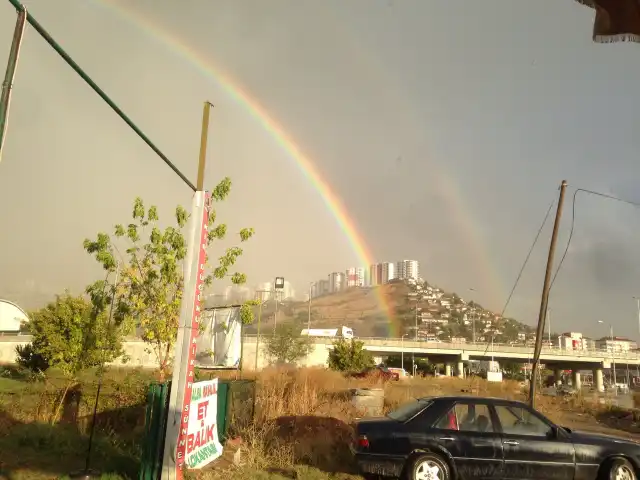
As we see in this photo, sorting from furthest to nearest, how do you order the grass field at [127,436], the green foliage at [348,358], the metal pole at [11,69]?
the green foliage at [348,358], the grass field at [127,436], the metal pole at [11,69]

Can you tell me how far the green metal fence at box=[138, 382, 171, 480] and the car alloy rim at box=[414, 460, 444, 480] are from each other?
4.14 meters

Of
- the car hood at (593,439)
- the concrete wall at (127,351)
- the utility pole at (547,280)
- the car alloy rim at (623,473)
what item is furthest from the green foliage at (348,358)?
the car alloy rim at (623,473)

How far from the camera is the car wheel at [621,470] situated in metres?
8.32

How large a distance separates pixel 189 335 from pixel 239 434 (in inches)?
177

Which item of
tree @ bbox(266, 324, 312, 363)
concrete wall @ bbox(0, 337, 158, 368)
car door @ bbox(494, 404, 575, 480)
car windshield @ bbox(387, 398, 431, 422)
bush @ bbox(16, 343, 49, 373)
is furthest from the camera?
tree @ bbox(266, 324, 312, 363)

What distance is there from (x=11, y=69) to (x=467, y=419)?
8.16 m

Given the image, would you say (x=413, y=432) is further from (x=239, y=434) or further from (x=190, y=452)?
(x=239, y=434)

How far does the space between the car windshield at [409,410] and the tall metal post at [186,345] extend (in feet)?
11.9

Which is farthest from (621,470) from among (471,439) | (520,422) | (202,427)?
(202,427)

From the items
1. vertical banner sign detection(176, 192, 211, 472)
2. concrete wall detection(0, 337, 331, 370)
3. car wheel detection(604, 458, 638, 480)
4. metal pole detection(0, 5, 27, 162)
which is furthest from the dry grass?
concrete wall detection(0, 337, 331, 370)

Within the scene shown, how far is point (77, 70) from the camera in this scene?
591 centimetres

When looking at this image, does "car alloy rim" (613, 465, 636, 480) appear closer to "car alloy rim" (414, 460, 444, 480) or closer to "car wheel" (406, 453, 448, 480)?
"car wheel" (406, 453, 448, 480)

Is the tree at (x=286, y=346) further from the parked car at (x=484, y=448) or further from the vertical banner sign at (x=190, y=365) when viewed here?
the parked car at (x=484, y=448)

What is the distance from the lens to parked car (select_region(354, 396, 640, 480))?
8125 mm
